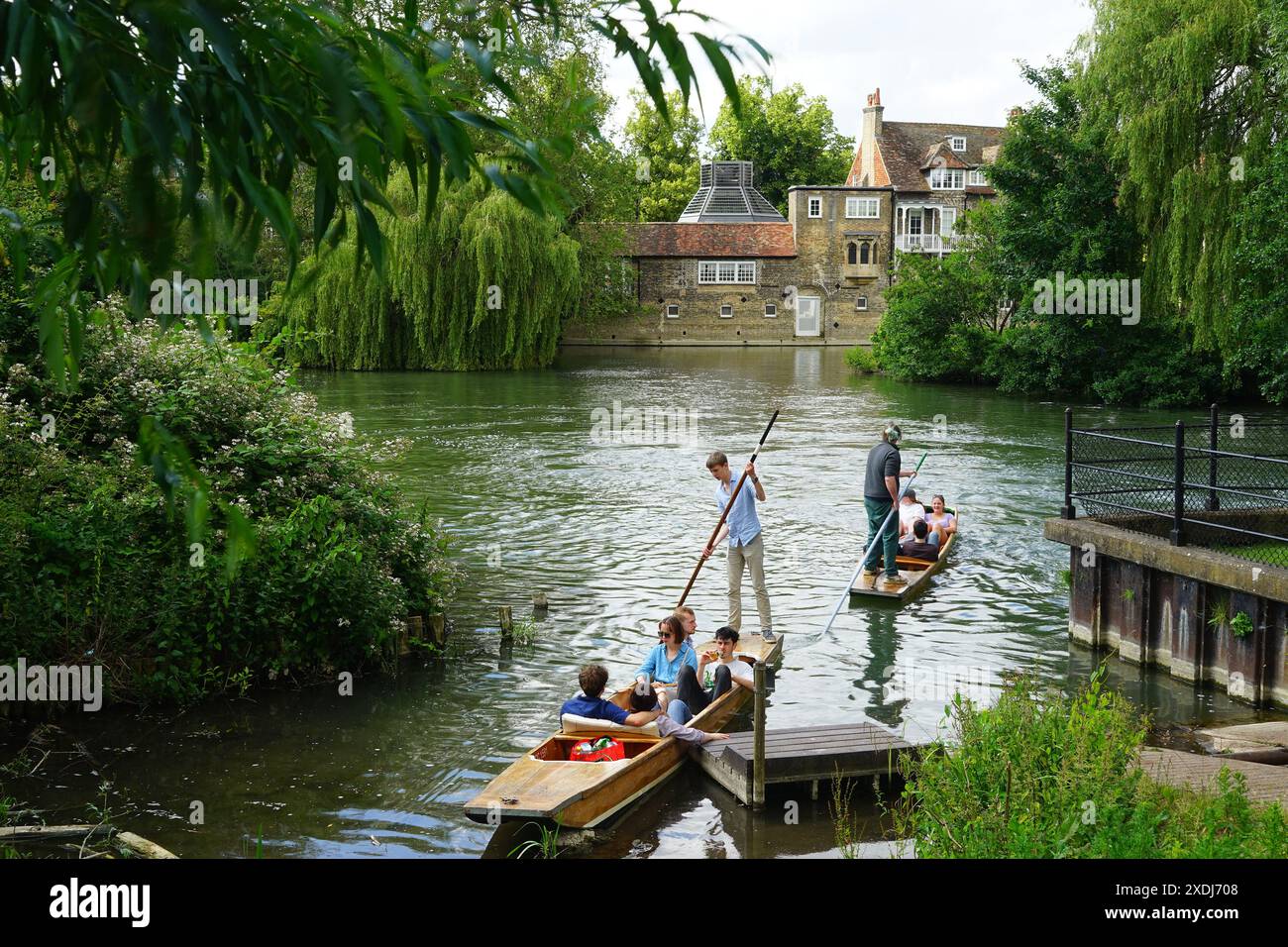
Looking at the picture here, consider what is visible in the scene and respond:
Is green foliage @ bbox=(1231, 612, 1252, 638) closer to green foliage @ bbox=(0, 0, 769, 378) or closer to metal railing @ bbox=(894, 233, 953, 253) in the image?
green foliage @ bbox=(0, 0, 769, 378)

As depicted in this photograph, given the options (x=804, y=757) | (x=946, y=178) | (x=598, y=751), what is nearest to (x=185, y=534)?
(x=598, y=751)

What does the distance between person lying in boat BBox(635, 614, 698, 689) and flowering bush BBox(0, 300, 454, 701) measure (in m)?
2.45

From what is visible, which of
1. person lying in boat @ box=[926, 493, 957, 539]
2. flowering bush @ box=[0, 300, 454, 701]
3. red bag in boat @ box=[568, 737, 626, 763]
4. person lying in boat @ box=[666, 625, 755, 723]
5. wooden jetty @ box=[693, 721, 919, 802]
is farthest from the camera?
person lying in boat @ box=[926, 493, 957, 539]

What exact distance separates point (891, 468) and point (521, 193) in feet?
36.4

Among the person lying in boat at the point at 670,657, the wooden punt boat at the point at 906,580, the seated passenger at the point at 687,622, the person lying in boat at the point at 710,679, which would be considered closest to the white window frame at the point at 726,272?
the wooden punt boat at the point at 906,580

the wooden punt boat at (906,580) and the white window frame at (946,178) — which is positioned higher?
the white window frame at (946,178)

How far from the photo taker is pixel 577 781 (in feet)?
26.2

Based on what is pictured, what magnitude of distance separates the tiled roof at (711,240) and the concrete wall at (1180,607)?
57.3 meters

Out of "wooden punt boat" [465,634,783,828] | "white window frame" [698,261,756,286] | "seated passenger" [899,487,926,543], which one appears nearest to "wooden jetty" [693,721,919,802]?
"wooden punt boat" [465,634,783,828]

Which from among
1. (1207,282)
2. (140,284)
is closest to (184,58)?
(140,284)

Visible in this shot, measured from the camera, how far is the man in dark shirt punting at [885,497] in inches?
545

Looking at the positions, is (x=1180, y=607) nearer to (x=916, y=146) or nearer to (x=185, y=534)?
(x=185, y=534)

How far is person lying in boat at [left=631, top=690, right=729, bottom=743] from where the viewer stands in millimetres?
9109

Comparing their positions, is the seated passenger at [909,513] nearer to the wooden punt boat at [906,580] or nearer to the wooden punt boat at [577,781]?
the wooden punt boat at [906,580]
